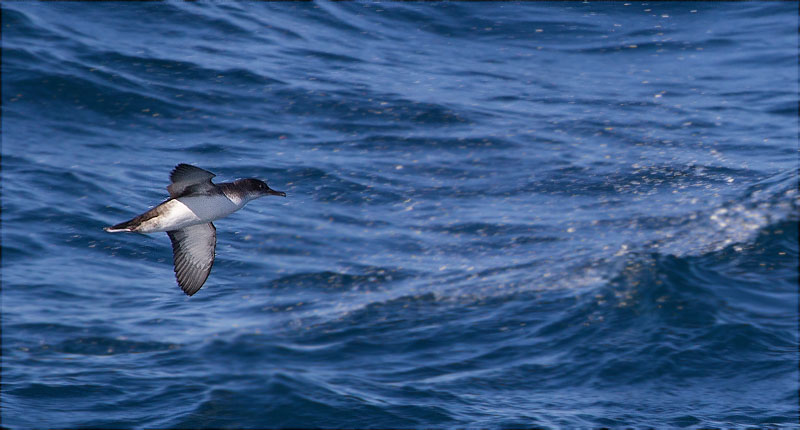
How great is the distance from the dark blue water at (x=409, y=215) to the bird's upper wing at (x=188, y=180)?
5299 millimetres

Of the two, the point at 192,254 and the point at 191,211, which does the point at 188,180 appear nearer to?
the point at 191,211

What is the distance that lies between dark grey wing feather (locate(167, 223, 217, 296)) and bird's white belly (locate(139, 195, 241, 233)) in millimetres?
808

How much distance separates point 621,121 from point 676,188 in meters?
2.43

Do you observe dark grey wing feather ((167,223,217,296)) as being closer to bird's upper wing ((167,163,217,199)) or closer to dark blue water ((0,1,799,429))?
bird's upper wing ((167,163,217,199))

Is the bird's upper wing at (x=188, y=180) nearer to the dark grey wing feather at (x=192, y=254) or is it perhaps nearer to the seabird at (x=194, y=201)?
the seabird at (x=194, y=201)

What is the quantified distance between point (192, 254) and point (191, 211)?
1172mm

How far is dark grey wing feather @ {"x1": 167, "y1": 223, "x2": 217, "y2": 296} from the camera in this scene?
898 cm

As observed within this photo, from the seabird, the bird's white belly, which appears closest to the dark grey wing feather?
the seabird

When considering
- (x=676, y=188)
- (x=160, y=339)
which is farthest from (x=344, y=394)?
(x=676, y=188)

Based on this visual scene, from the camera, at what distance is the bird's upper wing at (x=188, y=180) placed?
785 centimetres

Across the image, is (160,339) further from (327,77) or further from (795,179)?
(795,179)

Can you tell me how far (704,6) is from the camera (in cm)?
2372

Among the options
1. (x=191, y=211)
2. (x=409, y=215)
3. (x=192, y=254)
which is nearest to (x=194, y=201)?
(x=191, y=211)

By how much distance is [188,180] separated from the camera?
7.99 m
